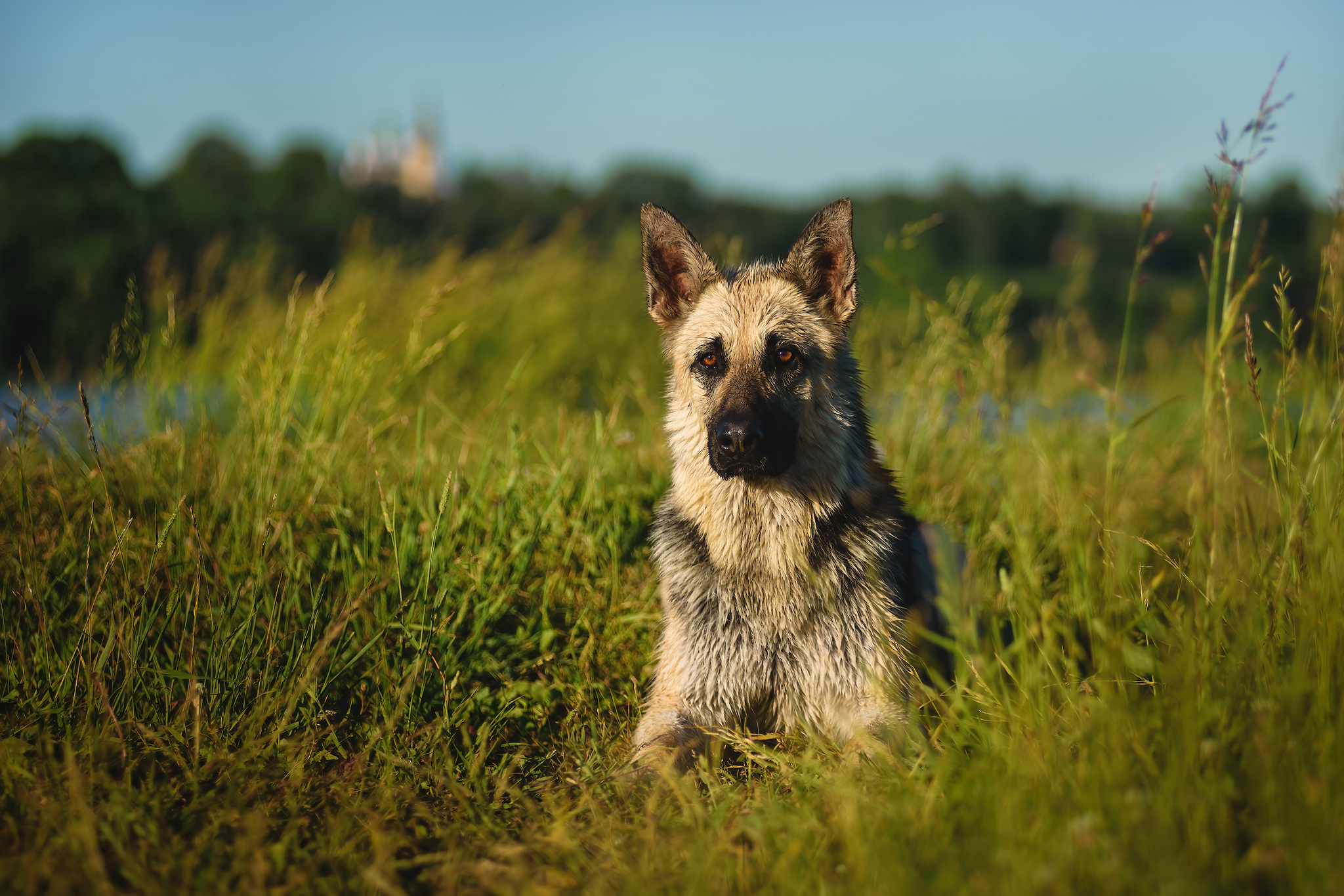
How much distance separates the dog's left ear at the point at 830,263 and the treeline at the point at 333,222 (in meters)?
8.01

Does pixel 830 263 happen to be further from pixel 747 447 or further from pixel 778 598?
pixel 778 598

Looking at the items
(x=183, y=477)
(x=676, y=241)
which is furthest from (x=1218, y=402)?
(x=183, y=477)

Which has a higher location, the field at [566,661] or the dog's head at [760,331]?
the dog's head at [760,331]

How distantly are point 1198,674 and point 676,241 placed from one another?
240 centimetres

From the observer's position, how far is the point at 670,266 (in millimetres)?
3320

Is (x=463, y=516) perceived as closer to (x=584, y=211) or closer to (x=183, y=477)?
(x=183, y=477)

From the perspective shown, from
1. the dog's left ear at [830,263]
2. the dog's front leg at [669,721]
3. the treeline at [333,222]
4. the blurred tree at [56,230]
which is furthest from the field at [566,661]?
the blurred tree at [56,230]

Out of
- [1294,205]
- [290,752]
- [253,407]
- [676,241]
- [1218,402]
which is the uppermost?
[1294,205]

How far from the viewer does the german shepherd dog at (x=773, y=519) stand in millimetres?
2582

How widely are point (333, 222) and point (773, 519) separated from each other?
30.6 meters

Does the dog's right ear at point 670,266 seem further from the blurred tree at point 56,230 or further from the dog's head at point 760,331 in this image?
the blurred tree at point 56,230

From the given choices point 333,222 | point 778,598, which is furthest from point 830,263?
point 333,222

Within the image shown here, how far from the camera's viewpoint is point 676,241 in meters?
3.20

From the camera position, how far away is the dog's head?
286 centimetres
